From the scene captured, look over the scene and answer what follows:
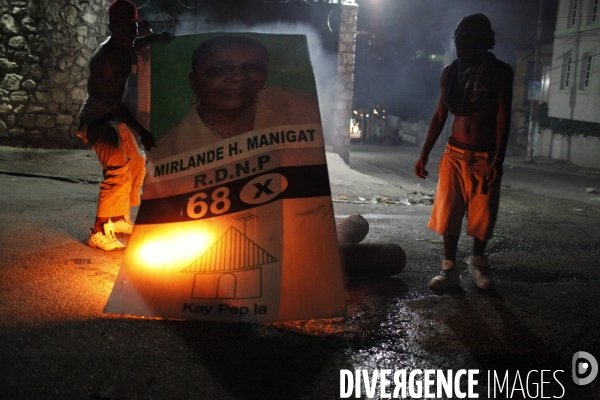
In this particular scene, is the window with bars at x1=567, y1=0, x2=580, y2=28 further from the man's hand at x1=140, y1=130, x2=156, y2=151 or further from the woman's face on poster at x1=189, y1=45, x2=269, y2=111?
the man's hand at x1=140, y1=130, x2=156, y2=151

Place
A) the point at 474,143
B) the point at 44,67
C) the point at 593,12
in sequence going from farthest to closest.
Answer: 1. the point at 593,12
2. the point at 44,67
3. the point at 474,143

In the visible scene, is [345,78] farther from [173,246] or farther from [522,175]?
[173,246]

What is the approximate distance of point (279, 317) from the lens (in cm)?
314

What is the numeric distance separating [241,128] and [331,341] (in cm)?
130

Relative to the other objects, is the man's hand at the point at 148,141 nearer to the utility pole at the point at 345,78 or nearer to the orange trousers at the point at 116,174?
the orange trousers at the point at 116,174

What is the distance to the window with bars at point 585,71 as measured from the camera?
81.6 feet

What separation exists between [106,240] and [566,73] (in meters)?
27.6

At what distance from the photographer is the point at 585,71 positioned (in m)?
25.3

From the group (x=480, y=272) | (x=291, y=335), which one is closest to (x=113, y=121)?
(x=291, y=335)

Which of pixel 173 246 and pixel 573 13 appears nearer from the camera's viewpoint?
pixel 173 246

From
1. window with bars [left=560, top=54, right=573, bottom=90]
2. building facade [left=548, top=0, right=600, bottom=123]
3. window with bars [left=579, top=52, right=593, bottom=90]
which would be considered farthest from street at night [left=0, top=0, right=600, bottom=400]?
window with bars [left=560, top=54, right=573, bottom=90]

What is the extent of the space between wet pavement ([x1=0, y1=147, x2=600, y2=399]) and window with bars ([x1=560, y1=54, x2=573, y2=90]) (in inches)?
968

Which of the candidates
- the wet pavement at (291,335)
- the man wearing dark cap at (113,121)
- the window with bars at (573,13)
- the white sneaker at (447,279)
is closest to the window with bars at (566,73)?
the window with bars at (573,13)

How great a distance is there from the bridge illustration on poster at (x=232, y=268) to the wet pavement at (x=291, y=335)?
0.21 metres
